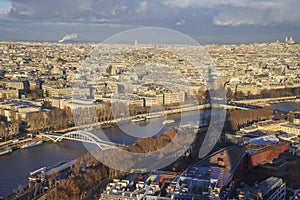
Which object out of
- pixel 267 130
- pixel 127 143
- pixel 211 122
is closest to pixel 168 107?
pixel 211 122

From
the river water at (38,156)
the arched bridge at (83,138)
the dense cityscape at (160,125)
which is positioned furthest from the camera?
the arched bridge at (83,138)

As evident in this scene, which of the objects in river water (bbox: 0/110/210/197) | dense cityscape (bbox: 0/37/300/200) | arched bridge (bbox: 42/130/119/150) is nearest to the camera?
dense cityscape (bbox: 0/37/300/200)

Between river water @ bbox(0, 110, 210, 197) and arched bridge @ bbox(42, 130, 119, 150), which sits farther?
arched bridge @ bbox(42, 130, 119, 150)

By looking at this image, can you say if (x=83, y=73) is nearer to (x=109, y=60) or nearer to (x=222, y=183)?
(x=109, y=60)

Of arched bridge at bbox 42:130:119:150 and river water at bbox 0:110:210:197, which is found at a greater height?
arched bridge at bbox 42:130:119:150

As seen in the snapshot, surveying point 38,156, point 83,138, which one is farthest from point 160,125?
point 38,156

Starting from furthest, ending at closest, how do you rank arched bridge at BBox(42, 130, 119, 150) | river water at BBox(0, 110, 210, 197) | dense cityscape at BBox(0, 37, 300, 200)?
arched bridge at BBox(42, 130, 119, 150) → river water at BBox(0, 110, 210, 197) → dense cityscape at BBox(0, 37, 300, 200)
